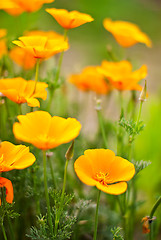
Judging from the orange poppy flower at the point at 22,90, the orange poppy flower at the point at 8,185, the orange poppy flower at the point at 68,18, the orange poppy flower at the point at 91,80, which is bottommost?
the orange poppy flower at the point at 8,185

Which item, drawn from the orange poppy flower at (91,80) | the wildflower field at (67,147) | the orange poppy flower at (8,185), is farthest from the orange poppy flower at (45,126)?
the orange poppy flower at (91,80)

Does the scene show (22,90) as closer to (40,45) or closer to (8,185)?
(40,45)

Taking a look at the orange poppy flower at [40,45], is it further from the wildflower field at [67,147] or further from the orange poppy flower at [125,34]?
the orange poppy flower at [125,34]

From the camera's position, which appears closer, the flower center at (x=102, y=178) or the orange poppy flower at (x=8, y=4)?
the flower center at (x=102, y=178)

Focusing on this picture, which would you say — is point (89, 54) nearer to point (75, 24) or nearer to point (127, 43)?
point (127, 43)

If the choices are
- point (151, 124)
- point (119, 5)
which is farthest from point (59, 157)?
point (119, 5)

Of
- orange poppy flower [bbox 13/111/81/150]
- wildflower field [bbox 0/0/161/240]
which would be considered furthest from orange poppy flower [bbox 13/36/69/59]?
orange poppy flower [bbox 13/111/81/150]

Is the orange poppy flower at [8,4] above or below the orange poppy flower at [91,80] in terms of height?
above
